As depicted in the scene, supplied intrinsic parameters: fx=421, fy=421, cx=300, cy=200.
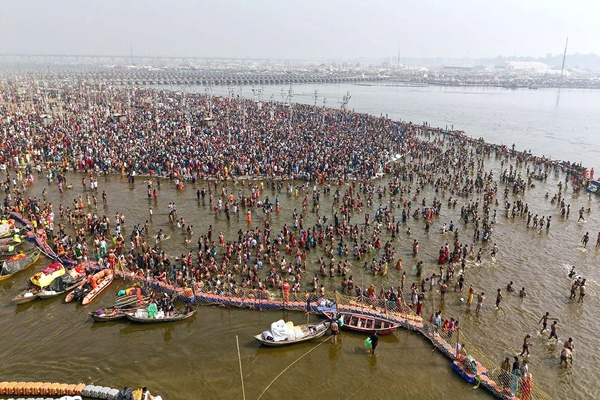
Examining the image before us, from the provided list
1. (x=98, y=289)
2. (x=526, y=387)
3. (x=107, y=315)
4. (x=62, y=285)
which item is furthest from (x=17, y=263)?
(x=526, y=387)

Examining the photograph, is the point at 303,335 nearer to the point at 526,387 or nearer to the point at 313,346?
the point at 313,346

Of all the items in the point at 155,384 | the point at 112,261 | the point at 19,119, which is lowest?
the point at 155,384

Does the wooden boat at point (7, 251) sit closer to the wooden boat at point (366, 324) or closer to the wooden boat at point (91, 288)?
the wooden boat at point (91, 288)

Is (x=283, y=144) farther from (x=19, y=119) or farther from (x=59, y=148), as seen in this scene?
(x=19, y=119)

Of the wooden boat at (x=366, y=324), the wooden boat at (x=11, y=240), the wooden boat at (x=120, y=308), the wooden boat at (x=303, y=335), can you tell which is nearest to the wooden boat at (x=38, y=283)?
the wooden boat at (x=120, y=308)

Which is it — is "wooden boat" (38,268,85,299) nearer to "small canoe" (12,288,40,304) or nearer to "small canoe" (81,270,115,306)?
"small canoe" (12,288,40,304)

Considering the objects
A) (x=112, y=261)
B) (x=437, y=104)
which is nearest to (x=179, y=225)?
(x=112, y=261)

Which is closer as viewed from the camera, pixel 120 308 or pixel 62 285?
pixel 120 308

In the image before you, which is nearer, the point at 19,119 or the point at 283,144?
the point at 283,144
